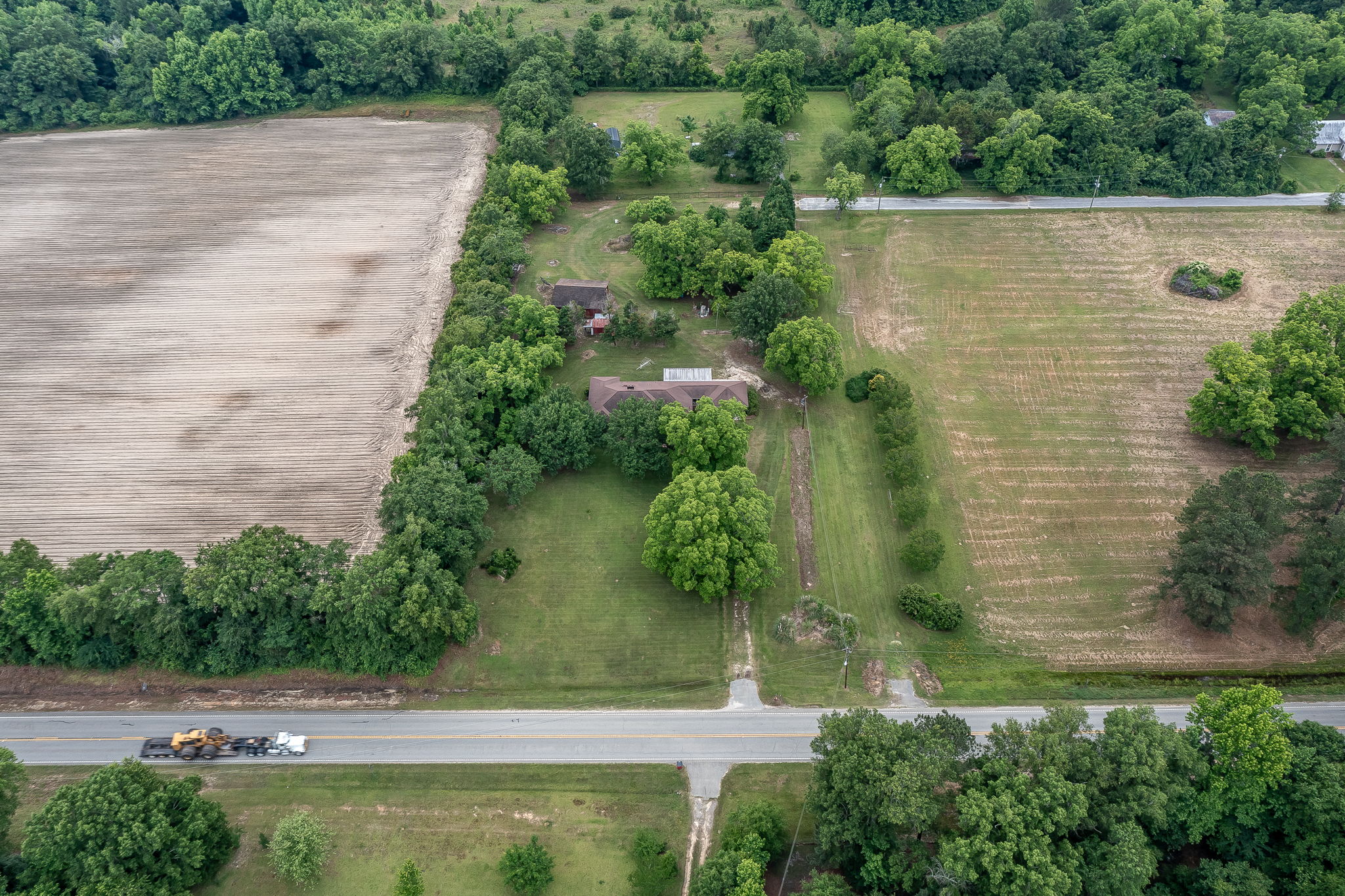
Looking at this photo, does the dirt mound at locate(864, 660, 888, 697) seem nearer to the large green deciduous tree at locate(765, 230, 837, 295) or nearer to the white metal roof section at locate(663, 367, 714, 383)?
the white metal roof section at locate(663, 367, 714, 383)

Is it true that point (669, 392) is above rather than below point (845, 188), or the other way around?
below

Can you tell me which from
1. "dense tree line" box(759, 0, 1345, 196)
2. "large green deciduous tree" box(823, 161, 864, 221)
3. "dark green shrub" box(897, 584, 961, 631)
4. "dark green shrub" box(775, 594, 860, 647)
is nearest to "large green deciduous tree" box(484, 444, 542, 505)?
"dark green shrub" box(775, 594, 860, 647)

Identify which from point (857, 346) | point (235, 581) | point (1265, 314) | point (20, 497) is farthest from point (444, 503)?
point (1265, 314)

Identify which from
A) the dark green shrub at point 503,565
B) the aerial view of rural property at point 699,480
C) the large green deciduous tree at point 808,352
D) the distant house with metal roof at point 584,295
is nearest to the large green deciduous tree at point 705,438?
the aerial view of rural property at point 699,480

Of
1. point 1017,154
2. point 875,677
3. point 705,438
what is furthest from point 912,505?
point 1017,154

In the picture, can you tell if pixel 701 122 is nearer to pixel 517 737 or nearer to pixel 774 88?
pixel 774 88

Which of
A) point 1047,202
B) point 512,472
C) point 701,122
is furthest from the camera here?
point 701,122
